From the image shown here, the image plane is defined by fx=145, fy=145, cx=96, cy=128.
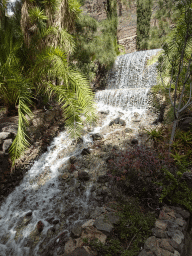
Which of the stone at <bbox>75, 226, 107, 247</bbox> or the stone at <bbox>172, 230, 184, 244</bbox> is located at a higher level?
the stone at <bbox>172, 230, 184, 244</bbox>

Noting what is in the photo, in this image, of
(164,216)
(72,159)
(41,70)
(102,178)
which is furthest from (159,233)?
(41,70)

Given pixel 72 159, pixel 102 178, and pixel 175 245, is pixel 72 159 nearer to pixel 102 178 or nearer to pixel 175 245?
pixel 102 178

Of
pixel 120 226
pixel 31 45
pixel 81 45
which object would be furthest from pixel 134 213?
pixel 81 45

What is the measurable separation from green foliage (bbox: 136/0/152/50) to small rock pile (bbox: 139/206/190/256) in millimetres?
12072

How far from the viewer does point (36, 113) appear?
15.5ft

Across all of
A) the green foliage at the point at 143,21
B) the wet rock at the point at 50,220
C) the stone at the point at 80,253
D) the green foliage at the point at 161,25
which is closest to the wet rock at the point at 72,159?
the wet rock at the point at 50,220

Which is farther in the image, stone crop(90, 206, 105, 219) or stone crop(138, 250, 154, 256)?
stone crop(90, 206, 105, 219)

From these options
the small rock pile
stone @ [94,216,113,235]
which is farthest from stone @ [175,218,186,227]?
stone @ [94,216,113,235]

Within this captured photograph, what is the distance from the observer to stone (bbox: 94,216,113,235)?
189cm

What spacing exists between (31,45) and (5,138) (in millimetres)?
2591

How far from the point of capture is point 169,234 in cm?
177

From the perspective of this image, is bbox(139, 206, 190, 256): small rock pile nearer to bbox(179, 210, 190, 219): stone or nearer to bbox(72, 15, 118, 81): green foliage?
bbox(179, 210, 190, 219): stone

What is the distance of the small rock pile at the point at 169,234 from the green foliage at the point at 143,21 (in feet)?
39.6

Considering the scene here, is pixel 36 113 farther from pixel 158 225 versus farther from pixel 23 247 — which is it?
pixel 158 225
